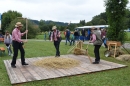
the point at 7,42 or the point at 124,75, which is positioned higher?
the point at 7,42

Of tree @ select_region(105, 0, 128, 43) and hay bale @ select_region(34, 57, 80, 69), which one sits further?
tree @ select_region(105, 0, 128, 43)

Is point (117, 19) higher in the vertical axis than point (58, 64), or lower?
higher

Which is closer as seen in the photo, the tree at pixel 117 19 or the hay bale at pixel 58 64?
the hay bale at pixel 58 64

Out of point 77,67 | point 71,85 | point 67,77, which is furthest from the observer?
point 77,67

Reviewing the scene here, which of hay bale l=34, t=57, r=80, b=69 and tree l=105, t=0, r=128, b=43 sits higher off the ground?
tree l=105, t=0, r=128, b=43

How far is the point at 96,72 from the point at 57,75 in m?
1.56

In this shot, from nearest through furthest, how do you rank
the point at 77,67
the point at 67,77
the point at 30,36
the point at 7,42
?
the point at 67,77 < the point at 77,67 < the point at 7,42 < the point at 30,36

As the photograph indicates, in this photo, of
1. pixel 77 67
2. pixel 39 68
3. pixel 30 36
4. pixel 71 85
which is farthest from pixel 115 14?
pixel 30 36

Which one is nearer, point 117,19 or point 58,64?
point 58,64

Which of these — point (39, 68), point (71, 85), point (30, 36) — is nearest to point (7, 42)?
point (39, 68)

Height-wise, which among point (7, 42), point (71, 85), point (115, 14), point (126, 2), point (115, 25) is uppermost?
point (126, 2)

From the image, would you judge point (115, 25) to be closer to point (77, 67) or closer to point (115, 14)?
point (115, 14)

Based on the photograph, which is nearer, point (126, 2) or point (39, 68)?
point (39, 68)

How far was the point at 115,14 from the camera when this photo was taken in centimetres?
1269
